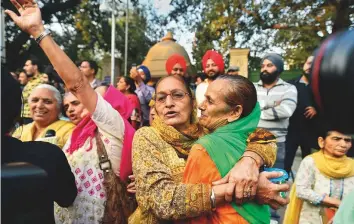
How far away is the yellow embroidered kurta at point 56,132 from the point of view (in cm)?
315

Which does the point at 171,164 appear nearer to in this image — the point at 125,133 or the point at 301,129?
the point at 125,133

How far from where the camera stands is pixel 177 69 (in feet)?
17.7

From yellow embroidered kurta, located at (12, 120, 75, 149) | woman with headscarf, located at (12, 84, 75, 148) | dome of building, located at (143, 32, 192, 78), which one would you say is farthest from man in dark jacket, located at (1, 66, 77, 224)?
dome of building, located at (143, 32, 192, 78)

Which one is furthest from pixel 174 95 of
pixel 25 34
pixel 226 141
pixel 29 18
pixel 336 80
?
Result: pixel 25 34

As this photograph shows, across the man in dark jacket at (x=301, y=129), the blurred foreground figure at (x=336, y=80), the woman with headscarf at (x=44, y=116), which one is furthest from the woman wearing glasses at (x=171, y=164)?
the man in dark jacket at (x=301, y=129)

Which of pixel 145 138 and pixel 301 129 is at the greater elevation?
pixel 145 138

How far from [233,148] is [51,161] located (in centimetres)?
80

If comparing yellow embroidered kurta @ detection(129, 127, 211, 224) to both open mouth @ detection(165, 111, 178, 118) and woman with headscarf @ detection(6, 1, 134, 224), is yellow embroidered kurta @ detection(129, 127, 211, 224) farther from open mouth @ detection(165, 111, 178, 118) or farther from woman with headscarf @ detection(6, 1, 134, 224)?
woman with headscarf @ detection(6, 1, 134, 224)

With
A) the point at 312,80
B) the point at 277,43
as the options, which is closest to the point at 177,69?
the point at 312,80

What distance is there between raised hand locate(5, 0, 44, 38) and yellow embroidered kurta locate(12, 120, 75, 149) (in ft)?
3.42

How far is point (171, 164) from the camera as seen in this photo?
7.13 feet

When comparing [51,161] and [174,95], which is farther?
[174,95]

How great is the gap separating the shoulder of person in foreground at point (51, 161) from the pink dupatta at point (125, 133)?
34 centimetres

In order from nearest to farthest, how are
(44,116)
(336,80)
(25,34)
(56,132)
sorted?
(336,80)
(56,132)
(44,116)
(25,34)
